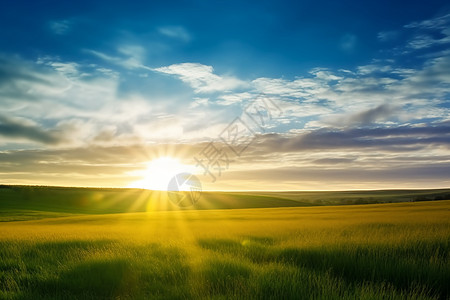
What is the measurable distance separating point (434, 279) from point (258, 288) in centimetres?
421

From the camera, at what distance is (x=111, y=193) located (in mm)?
107500

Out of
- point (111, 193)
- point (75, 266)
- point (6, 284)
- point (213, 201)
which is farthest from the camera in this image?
point (111, 193)

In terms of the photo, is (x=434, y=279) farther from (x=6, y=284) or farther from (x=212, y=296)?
(x=6, y=284)

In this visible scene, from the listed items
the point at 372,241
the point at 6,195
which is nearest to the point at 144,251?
the point at 372,241

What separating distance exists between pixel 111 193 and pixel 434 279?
107161 mm

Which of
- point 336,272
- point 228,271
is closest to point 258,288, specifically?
point 228,271

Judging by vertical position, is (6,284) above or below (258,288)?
below

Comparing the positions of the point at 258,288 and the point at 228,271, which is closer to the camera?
the point at 258,288

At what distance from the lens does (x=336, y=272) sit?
29.0 feet

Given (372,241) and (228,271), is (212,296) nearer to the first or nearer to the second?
(228,271)

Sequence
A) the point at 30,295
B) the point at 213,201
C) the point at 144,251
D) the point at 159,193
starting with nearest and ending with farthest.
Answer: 1. the point at 30,295
2. the point at 144,251
3. the point at 213,201
4. the point at 159,193

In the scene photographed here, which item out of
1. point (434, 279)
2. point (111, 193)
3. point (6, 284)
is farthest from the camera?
point (111, 193)

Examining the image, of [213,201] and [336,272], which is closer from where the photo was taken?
[336,272]

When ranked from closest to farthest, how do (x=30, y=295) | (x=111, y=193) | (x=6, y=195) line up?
1. (x=30, y=295)
2. (x=6, y=195)
3. (x=111, y=193)
